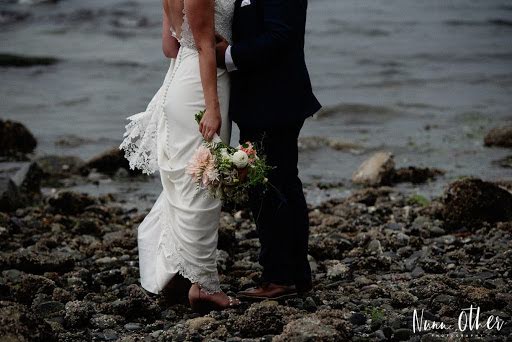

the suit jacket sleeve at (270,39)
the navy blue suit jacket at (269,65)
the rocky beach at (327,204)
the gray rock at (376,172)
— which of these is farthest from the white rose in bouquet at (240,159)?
the gray rock at (376,172)

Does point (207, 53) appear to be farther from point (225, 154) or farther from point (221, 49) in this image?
point (225, 154)

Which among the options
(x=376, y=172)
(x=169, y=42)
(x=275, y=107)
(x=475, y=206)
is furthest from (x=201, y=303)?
(x=376, y=172)

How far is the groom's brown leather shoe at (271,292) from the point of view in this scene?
551cm

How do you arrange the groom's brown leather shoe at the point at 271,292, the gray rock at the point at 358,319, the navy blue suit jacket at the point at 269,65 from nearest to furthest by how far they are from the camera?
the gray rock at the point at 358,319, the navy blue suit jacket at the point at 269,65, the groom's brown leather shoe at the point at 271,292

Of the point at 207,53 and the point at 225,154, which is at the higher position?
the point at 207,53

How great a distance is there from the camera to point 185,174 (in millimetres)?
5250

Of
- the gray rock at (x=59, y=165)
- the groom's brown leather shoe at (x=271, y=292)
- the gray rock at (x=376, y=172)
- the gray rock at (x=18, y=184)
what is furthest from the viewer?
the gray rock at (x=59, y=165)

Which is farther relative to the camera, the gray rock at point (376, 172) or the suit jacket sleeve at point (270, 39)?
the gray rock at point (376, 172)

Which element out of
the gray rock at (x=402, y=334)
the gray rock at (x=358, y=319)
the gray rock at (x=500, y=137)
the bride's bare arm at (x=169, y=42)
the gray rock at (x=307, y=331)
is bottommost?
the gray rock at (x=500, y=137)

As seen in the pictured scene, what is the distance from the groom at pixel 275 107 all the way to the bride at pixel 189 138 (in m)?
0.12

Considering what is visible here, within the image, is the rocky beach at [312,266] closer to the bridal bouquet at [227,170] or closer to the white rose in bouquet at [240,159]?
the bridal bouquet at [227,170]

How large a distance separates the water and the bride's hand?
483 centimetres

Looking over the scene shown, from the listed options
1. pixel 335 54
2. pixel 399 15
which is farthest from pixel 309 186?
pixel 399 15

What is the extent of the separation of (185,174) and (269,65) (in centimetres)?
84
